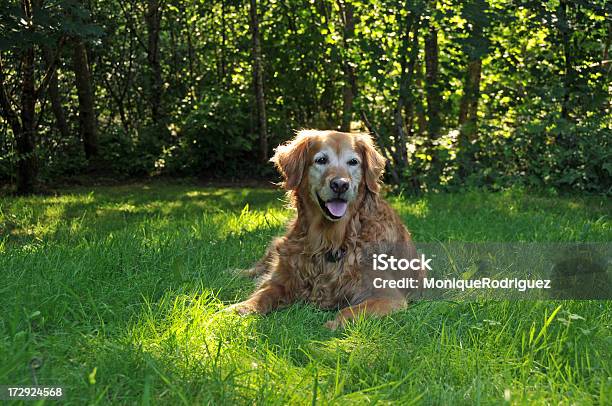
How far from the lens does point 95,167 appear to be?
11102 millimetres

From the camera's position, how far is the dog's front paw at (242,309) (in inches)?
125

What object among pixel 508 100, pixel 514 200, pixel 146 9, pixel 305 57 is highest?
pixel 146 9

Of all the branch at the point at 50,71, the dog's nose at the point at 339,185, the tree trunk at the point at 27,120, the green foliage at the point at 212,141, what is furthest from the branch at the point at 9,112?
the dog's nose at the point at 339,185

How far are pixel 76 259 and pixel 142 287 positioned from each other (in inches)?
26.1

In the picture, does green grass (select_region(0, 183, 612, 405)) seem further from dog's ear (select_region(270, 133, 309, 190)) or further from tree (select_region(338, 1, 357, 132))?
tree (select_region(338, 1, 357, 132))

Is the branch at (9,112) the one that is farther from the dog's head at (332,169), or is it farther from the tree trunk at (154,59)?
the dog's head at (332,169)

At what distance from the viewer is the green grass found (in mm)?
2123

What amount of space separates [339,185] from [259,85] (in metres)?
7.59

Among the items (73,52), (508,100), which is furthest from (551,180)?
(73,52)

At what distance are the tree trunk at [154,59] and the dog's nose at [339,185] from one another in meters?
9.14

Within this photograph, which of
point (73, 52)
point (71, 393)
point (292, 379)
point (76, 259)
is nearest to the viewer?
point (71, 393)

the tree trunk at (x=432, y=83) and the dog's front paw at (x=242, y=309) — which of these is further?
the tree trunk at (x=432, y=83)

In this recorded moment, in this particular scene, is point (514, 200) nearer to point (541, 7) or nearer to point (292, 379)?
point (541, 7)

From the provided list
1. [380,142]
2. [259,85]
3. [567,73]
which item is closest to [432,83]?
[380,142]
